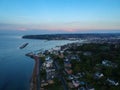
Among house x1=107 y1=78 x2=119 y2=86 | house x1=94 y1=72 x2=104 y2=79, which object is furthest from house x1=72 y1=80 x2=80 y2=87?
house x1=107 y1=78 x2=119 y2=86

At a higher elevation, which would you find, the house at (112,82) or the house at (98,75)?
the house at (98,75)

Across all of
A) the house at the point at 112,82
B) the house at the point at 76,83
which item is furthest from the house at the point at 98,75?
the house at the point at 76,83

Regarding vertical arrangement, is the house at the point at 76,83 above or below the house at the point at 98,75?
below

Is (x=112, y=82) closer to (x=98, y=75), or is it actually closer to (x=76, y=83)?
(x=98, y=75)

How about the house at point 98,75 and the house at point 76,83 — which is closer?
the house at point 76,83

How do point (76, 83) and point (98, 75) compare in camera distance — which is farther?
point (98, 75)

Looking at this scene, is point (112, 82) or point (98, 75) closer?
point (112, 82)

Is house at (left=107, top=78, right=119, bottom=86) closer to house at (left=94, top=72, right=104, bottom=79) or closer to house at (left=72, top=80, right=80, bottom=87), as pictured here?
house at (left=94, top=72, right=104, bottom=79)

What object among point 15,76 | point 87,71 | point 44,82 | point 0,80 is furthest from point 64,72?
point 0,80

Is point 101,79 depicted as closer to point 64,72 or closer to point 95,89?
point 95,89

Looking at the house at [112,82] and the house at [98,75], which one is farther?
the house at [98,75]

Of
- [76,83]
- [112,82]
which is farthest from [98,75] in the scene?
[76,83]

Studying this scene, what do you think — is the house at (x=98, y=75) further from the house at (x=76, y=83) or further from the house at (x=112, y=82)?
the house at (x=76, y=83)
